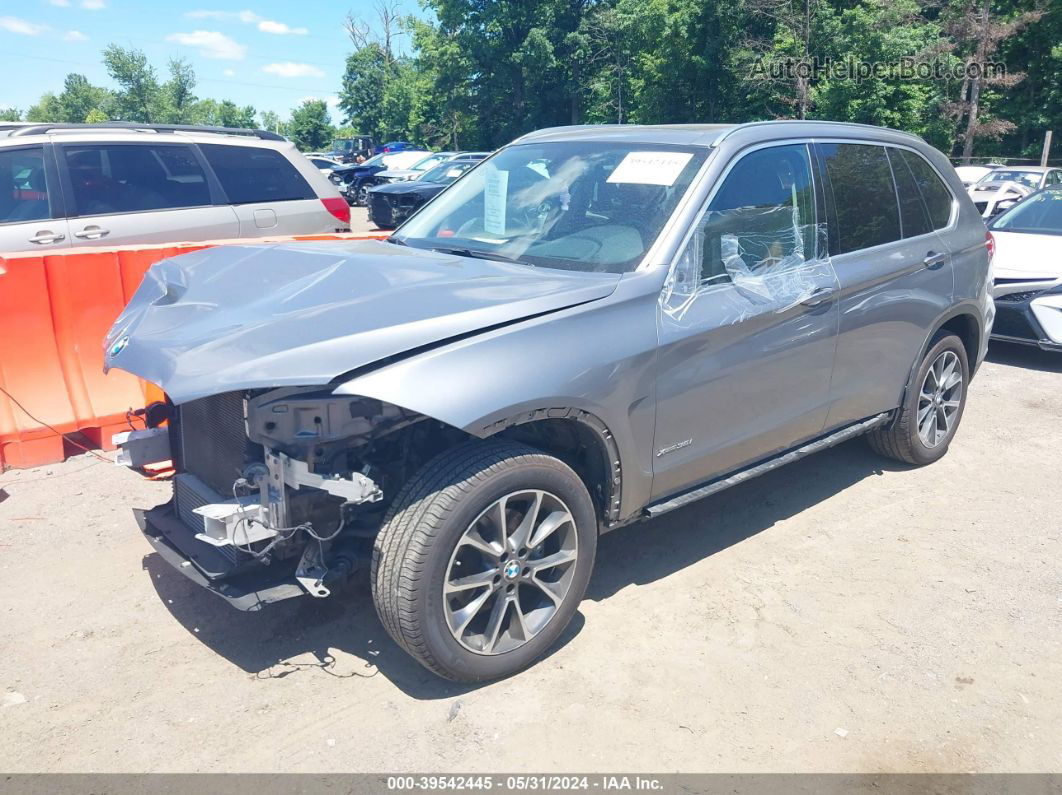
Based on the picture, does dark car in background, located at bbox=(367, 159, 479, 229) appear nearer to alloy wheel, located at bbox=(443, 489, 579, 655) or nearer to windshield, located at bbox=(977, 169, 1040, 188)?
windshield, located at bbox=(977, 169, 1040, 188)

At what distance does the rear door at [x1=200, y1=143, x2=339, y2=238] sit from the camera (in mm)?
7332

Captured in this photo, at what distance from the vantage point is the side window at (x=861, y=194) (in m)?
4.38

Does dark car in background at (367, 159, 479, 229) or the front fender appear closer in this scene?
the front fender

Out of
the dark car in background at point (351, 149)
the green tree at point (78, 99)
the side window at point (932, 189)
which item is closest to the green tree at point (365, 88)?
the dark car in background at point (351, 149)

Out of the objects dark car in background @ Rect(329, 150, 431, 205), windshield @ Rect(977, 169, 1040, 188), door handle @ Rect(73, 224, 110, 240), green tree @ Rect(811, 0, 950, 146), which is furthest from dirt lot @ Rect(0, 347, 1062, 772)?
green tree @ Rect(811, 0, 950, 146)

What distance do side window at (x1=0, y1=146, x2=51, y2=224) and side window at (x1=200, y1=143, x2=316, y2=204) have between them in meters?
1.26

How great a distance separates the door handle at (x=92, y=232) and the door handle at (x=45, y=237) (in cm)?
12

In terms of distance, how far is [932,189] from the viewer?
16.9 feet

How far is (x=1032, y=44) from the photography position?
3512 cm

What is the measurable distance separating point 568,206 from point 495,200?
1.68 ft

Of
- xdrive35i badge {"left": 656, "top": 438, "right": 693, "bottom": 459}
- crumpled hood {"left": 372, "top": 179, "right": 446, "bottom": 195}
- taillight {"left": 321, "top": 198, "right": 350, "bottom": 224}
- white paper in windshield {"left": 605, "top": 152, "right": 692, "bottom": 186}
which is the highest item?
white paper in windshield {"left": 605, "top": 152, "right": 692, "bottom": 186}

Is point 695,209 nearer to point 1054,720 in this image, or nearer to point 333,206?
point 1054,720

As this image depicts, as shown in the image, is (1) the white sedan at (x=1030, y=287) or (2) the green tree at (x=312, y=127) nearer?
(1) the white sedan at (x=1030, y=287)

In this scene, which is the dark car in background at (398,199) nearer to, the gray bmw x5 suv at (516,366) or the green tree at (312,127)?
the gray bmw x5 suv at (516,366)
